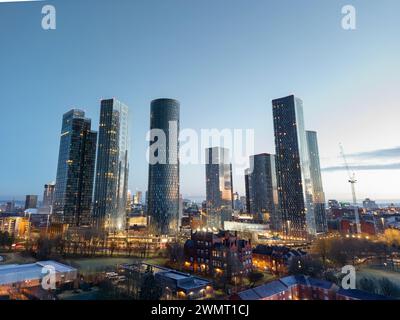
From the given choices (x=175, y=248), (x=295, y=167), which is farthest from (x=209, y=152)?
(x=175, y=248)

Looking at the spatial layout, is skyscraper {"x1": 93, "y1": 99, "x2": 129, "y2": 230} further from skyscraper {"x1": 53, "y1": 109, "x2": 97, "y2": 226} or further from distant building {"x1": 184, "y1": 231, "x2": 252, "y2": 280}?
distant building {"x1": 184, "y1": 231, "x2": 252, "y2": 280}

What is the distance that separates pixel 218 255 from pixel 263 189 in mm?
27770

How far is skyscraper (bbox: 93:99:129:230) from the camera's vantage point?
2391cm

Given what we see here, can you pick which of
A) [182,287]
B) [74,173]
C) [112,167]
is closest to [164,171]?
[112,167]

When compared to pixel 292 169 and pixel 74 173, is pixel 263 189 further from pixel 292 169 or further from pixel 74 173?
pixel 74 173

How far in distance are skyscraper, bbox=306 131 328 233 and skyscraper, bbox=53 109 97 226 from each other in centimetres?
2444

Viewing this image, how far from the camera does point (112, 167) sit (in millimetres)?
25719

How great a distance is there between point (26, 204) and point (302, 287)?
30.3 metres

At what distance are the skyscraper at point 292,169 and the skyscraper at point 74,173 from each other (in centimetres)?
2078

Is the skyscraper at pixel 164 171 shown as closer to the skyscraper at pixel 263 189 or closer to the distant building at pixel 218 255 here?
the skyscraper at pixel 263 189

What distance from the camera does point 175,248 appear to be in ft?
32.7

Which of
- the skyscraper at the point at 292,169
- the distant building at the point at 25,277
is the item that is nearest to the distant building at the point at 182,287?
the distant building at the point at 25,277
